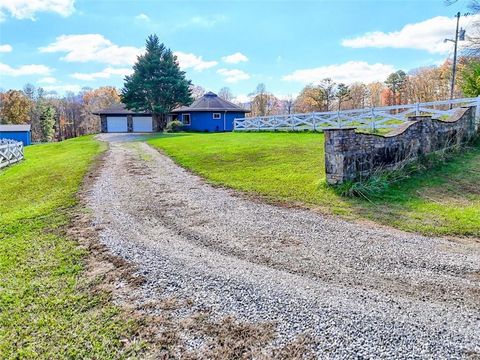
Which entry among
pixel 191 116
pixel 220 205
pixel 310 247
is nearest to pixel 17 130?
pixel 191 116

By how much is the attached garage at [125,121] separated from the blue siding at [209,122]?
4774 millimetres

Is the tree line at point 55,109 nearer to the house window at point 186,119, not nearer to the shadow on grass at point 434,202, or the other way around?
the house window at point 186,119

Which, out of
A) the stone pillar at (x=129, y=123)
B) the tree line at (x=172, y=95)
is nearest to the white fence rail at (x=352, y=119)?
the tree line at (x=172, y=95)

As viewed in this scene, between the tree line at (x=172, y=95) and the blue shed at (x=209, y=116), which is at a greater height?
the tree line at (x=172, y=95)

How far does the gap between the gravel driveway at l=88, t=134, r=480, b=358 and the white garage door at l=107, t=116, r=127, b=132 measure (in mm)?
27819

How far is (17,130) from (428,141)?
38.4 m

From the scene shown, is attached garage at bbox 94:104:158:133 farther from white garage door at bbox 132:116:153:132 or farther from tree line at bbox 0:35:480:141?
tree line at bbox 0:35:480:141

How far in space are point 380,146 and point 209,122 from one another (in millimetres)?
22990

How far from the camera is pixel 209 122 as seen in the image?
2966 centimetres

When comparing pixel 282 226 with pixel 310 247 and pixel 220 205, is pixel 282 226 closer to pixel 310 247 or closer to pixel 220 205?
pixel 310 247

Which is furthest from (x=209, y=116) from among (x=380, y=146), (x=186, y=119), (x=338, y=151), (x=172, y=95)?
(x=338, y=151)

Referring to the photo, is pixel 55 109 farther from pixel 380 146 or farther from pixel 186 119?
pixel 380 146

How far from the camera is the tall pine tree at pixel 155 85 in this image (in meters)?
28.4

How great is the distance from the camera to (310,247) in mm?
4492
